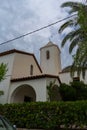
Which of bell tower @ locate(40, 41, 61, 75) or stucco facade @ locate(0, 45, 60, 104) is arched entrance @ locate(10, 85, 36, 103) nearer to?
stucco facade @ locate(0, 45, 60, 104)

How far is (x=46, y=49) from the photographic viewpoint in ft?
126

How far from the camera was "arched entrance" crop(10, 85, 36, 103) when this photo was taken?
21.9 m

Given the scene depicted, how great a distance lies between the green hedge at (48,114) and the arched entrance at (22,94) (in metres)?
4.57

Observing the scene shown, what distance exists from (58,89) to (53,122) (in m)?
7.20

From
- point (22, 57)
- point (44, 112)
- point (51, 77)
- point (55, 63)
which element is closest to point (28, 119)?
point (44, 112)

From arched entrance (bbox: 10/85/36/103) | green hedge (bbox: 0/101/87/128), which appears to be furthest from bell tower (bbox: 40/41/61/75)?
green hedge (bbox: 0/101/87/128)

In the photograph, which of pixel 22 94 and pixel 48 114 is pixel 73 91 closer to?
pixel 22 94

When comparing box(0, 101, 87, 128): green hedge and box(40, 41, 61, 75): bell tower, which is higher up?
box(40, 41, 61, 75): bell tower

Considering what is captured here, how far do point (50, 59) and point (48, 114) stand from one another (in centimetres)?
2247

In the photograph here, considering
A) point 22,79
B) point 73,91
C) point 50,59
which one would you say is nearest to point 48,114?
point 22,79

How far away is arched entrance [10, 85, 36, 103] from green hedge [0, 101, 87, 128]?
457cm

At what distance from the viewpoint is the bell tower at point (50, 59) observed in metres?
36.9

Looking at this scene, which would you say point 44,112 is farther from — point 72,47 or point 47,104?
point 72,47

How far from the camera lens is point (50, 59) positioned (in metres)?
37.5
